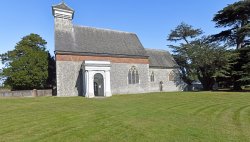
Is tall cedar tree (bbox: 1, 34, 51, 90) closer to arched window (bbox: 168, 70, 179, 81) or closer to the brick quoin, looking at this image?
the brick quoin

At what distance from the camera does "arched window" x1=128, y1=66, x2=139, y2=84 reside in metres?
34.2

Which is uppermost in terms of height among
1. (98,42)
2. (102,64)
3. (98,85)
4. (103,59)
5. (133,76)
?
(98,42)

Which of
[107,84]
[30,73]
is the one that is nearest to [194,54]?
[107,84]

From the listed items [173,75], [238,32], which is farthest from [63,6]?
[238,32]

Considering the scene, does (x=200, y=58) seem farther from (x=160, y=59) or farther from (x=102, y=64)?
(x=102, y=64)

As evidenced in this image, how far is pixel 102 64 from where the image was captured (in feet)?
93.4

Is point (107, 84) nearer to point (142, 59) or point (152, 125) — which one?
point (142, 59)

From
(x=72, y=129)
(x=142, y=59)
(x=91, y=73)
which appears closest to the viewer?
(x=72, y=129)

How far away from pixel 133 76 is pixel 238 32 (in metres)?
19.1

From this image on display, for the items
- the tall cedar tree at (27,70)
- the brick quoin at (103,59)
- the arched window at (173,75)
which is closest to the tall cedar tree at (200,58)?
A: the arched window at (173,75)

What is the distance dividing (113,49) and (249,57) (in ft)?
69.9

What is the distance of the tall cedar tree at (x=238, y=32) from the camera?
114 ft

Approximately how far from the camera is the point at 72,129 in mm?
8641

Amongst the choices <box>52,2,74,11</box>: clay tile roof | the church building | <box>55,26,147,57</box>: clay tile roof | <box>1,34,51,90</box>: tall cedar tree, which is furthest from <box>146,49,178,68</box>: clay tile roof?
<box>1,34,51,90</box>: tall cedar tree
